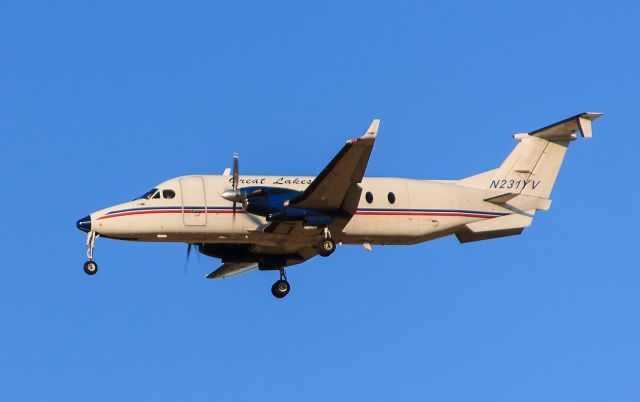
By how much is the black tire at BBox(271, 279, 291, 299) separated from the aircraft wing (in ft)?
13.2

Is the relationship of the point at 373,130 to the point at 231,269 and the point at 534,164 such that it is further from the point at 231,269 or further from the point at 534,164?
the point at 231,269

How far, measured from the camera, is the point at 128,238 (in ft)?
106

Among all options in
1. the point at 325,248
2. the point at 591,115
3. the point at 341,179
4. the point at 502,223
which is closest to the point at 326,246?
the point at 325,248

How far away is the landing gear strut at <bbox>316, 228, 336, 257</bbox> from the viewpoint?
31.9m

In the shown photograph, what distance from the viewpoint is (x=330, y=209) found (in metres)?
31.9

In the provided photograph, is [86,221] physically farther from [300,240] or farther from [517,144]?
[517,144]

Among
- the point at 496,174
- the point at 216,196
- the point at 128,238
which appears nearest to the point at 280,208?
the point at 216,196

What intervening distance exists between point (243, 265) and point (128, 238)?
4.95 metres

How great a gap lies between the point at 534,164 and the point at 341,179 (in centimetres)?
753

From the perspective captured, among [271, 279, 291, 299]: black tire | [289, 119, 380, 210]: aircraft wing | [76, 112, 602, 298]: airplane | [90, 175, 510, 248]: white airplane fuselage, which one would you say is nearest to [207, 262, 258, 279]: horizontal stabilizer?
[76, 112, 602, 298]: airplane

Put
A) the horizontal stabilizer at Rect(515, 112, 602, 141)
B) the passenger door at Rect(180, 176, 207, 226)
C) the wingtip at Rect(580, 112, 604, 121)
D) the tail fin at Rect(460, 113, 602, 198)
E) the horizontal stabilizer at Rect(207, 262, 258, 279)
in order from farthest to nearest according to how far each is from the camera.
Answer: the horizontal stabilizer at Rect(207, 262, 258, 279) → the tail fin at Rect(460, 113, 602, 198) → the horizontal stabilizer at Rect(515, 112, 602, 141) → the wingtip at Rect(580, 112, 604, 121) → the passenger door at Rect(180, 176, 207, 226)

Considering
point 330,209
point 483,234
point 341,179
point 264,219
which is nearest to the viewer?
point 341,179

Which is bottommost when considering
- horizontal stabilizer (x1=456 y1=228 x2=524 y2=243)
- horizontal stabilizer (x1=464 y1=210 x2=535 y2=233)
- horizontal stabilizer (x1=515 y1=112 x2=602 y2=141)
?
horizontal stabilizer (x1=456 y1=228 x2=524 y2=243)

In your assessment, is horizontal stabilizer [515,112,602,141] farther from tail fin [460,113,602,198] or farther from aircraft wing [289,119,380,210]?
aircraft wing [289,119,380,210]
